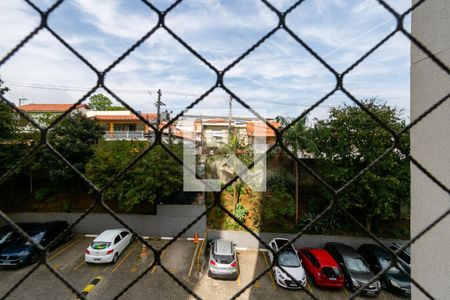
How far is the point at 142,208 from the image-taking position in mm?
6918

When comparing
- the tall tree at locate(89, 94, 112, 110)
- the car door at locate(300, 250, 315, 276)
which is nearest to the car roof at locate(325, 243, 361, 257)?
the car door at locate(300, 250, 315, 276)

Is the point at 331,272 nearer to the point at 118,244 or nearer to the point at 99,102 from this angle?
the point at 118,244

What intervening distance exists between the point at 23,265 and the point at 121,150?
2.86 meters

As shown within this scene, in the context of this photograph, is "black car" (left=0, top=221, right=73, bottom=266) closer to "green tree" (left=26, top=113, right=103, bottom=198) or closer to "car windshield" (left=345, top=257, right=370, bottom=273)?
"green tree" (left=26, top=113, right=103, bottom=198)

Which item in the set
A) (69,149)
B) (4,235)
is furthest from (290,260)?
(4,235)

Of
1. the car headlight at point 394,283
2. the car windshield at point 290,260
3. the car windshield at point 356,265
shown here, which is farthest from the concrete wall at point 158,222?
the car headlight at point 394,283

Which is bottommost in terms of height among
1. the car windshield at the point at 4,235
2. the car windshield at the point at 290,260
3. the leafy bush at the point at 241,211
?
the car windshield at the point at 290,260

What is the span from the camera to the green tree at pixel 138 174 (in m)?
5.77

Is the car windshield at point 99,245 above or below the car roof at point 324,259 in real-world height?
above

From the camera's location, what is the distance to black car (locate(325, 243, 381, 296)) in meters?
4.56

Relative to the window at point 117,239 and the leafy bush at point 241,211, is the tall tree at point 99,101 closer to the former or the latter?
the window at point 117,239

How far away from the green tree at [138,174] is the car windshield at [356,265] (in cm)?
379

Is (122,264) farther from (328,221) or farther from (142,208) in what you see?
→ (328,221)

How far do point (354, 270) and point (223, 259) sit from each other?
2.38 m
